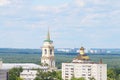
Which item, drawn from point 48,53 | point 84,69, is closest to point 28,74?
point 48,53

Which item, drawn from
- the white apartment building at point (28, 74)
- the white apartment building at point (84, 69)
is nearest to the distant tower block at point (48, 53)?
the white apartment building at point (28, 74)

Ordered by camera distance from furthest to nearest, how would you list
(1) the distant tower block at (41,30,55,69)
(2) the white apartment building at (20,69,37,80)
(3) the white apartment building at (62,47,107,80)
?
(1) the distant tower block at (41,30,55,69)
(2) the white apartment building at (20,69,37,80)
(3) the white apartment building at (62,47,107,80)

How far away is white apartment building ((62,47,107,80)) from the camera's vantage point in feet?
528

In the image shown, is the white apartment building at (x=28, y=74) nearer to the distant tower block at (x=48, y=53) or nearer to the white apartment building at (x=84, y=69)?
the distant tower block at (x=48, y=53)

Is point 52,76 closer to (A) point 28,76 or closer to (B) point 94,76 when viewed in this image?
(B) point 94,76

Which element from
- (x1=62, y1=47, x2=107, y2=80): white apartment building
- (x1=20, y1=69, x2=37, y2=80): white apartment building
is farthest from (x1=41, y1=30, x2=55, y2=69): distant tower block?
(x1=62, y1=47, x2=107, y2=80): white apartment building

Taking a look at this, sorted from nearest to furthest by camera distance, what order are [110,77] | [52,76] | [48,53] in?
[52,76] < [110,77] < [48,53]

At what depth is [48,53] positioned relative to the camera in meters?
195

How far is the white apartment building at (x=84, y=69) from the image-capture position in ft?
528

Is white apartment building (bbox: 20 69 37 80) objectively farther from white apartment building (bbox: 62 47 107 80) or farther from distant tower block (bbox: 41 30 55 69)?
white apartment building (bbox: 62 47 107 80)

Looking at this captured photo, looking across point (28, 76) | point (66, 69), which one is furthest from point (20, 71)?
point (66, 69)

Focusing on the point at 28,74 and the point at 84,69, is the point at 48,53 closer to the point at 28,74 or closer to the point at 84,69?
the point at 28,74

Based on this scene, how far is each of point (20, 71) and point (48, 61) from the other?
21.2m

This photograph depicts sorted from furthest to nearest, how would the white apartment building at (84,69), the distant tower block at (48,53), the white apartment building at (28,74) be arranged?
the distant tower block at (48,53), the white apartment building at (28,74), the white apartment building at (84,69)
